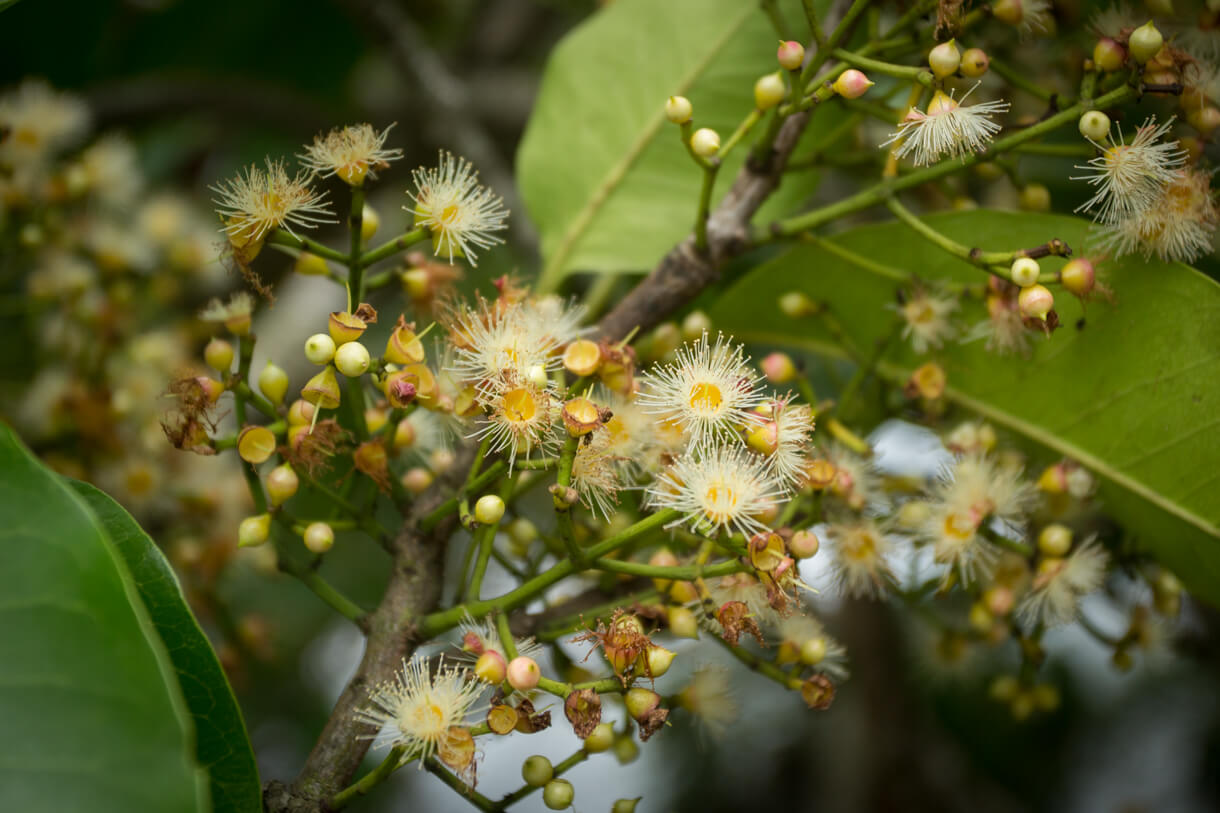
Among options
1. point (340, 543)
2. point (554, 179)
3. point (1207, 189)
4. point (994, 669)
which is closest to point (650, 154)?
point (554, 179)

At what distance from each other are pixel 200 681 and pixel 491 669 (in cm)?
25

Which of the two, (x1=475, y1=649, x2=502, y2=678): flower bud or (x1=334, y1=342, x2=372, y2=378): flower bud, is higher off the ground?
(x1=334, y1=342, x2=372, y2=378): flower bud

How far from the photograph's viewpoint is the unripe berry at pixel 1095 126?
2.85 feet

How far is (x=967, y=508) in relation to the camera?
99cm

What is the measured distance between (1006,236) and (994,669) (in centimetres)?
152

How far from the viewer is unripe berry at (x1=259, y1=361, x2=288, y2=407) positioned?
0.95 metres

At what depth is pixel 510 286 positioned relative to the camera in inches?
37.6

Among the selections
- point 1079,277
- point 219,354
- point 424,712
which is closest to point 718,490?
point 424,712

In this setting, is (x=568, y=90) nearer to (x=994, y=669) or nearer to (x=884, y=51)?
(x=884, y=51)

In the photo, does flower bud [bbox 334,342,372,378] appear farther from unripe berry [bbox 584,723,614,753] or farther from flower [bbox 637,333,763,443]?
unripe berry [bbox 584,723,614,753]

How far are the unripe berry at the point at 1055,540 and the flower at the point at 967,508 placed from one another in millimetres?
43

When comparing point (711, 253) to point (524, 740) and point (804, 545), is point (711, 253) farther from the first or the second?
point (524, 740)

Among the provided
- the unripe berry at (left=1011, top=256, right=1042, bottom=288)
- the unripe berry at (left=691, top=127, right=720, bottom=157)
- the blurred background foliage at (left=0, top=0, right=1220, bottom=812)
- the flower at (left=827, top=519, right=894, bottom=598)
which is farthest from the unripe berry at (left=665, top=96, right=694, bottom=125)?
the blurred background foliage at (left=0, top=0, right=1220, bottom=812)

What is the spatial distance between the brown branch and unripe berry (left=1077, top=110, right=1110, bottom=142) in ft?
0.94
